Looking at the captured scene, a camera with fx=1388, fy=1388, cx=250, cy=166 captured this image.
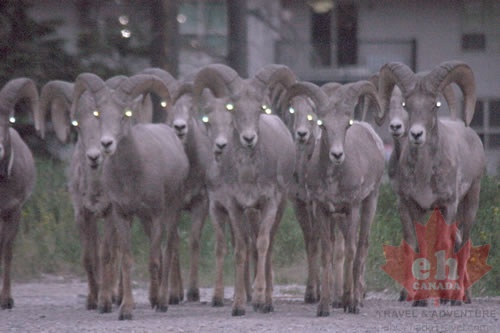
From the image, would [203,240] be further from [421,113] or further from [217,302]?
[421,113]

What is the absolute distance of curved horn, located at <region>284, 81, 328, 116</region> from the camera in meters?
16.3

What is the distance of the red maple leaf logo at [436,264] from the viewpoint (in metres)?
16.7

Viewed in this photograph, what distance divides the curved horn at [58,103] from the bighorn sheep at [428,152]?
4.12 metres

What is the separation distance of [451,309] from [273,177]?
2637mm

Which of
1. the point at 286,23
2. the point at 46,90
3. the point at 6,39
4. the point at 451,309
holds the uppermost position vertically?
the point at 286,23

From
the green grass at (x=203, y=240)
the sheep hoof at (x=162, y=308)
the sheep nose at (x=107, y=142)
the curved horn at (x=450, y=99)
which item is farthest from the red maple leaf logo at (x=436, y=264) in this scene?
the sheep nose at (x=107, y=142)

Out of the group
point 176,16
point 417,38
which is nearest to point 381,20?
point 417,38

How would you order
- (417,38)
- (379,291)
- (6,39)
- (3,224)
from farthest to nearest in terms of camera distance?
(417,38) < (6,39) < (379,291) < (3,224)

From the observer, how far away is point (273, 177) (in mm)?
16734

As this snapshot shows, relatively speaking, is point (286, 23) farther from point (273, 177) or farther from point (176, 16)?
point (273, 177)

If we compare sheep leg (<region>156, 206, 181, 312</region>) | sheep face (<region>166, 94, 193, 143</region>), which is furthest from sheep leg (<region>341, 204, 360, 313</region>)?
sheep face (<region>166, 94, 193, 143</region>)

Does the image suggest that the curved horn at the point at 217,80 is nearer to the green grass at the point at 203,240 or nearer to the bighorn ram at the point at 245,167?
the bighorn ram at the point at 245,167

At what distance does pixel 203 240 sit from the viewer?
23.5 m

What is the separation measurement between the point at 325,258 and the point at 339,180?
972 mm
